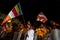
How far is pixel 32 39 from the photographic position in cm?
873

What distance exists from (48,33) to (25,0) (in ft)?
6.34

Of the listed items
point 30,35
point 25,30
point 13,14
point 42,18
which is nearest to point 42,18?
point 42,18

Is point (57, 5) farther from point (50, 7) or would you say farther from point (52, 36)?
point (52, 36)

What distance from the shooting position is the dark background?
10.4 metres

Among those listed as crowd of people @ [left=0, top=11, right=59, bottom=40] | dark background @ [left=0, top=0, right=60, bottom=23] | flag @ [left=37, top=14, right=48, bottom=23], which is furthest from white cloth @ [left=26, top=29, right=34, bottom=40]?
dark background @ [left=0, top=0, right=60, bottom=23]

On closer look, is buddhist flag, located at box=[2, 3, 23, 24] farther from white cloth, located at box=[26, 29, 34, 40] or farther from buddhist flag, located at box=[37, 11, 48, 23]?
buddhist flag, located at box=[37, 11, 48, 23]

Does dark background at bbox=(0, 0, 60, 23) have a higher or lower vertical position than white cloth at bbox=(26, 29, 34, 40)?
higher

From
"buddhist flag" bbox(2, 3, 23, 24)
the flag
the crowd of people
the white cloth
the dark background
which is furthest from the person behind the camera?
the dark background

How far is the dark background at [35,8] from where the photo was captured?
1040cm

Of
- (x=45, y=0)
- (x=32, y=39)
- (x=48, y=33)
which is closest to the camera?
(x=32, y=39)

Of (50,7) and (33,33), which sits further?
(50,7)

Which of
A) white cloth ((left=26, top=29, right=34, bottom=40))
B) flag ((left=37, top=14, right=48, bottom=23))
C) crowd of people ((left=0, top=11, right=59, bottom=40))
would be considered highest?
flag ((left=37, top=14, right=48, bottom=23))

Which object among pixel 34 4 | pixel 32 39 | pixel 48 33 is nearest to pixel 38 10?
pixel 34 4

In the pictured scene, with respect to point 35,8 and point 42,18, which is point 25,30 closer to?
point 42,18
